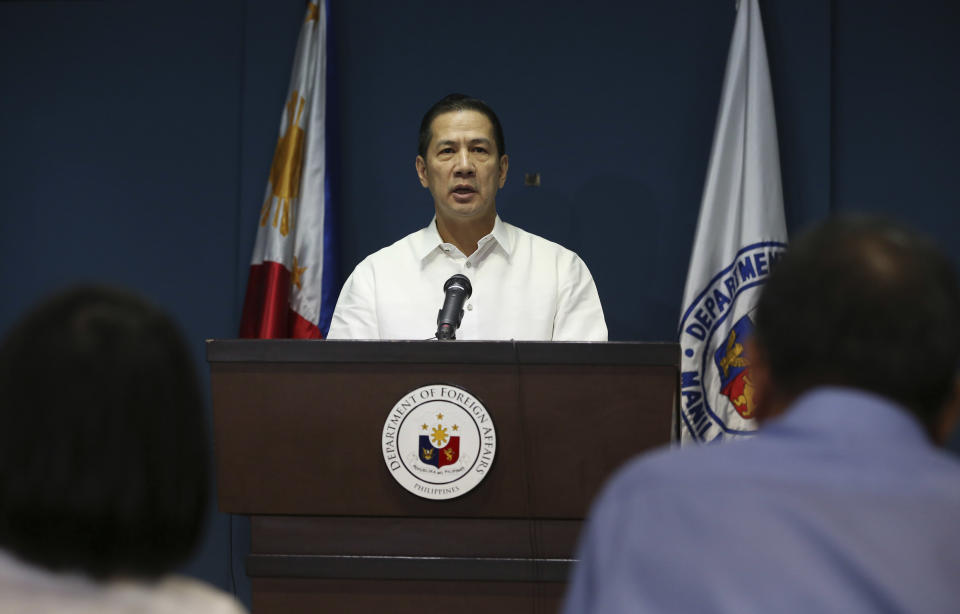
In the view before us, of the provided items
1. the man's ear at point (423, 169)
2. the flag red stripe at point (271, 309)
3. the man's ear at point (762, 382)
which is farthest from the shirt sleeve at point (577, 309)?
the man's ear at point (762, 382)

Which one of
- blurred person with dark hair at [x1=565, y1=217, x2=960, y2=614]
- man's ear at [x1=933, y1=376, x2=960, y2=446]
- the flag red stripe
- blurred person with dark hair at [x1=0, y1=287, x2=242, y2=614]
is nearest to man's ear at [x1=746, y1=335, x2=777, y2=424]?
blurred person with dark hair at [x1=565, y1=217, x2=960, y2=614]

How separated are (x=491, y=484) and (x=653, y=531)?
4.47ft

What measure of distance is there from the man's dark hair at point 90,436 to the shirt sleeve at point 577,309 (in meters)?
2.40

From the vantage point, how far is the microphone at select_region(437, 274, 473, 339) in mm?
2402

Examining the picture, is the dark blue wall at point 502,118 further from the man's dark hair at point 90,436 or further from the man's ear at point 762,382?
the man's dark hair at point 90,436

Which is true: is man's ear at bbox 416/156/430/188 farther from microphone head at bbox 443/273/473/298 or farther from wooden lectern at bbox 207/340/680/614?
wooden lectern at bbox 207/340/680/614

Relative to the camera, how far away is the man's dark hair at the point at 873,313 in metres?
0.98

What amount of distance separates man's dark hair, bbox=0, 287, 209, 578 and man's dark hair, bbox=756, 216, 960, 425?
0.60 m

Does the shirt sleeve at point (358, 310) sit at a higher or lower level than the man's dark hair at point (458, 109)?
lower

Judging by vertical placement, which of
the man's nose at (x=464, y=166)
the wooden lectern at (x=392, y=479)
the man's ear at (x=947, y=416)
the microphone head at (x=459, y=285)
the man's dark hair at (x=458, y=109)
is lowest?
the wooden lectern at (x=392, y=479)

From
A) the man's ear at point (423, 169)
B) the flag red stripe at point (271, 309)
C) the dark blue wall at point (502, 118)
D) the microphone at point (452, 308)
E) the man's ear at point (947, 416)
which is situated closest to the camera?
the man's ear at point (947, 416)

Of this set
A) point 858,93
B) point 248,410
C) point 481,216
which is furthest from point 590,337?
point 858,93

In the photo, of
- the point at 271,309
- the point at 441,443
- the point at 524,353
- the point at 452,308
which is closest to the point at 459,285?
the point at 452,308

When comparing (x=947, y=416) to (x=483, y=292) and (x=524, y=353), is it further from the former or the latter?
(x=483, y=292)
